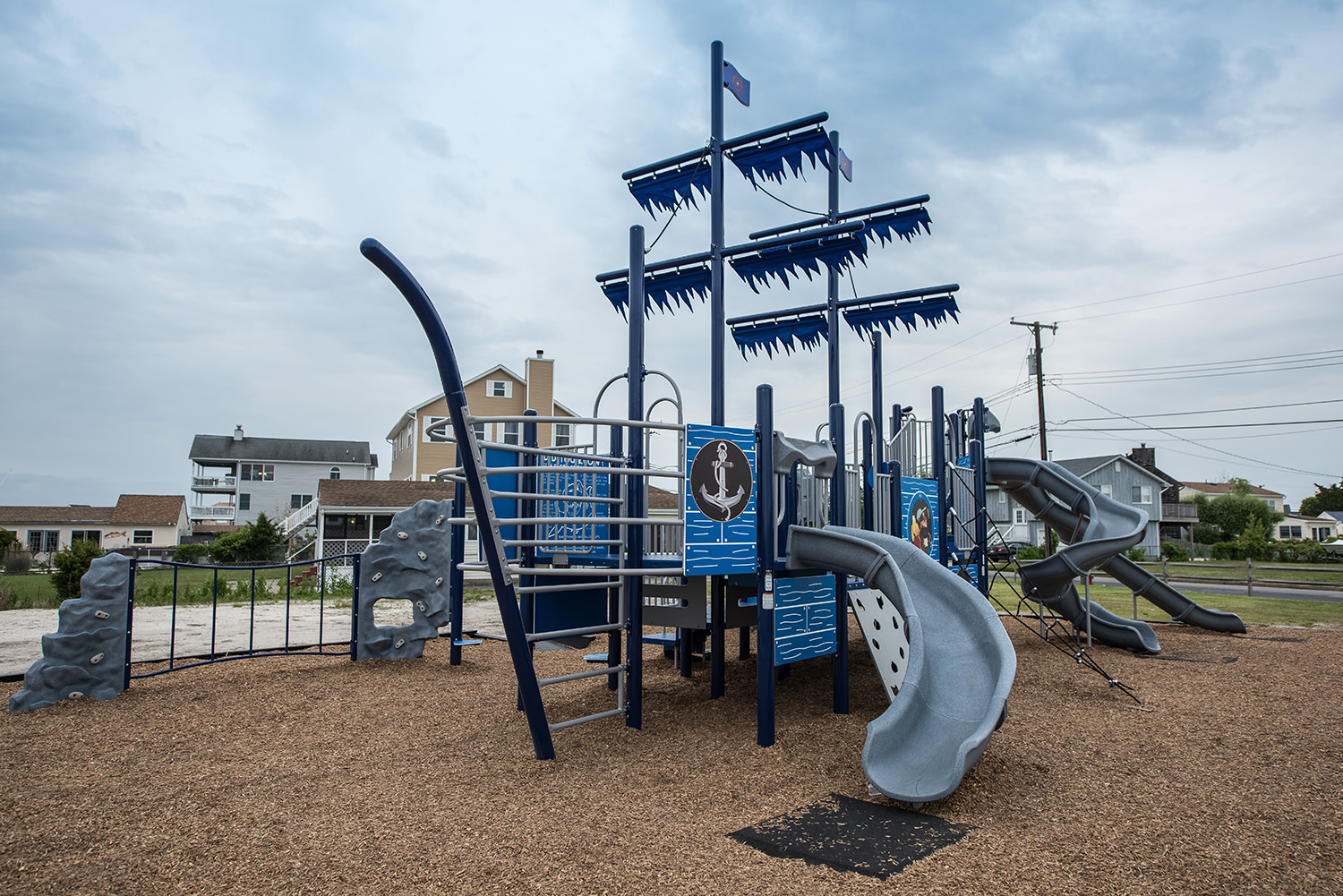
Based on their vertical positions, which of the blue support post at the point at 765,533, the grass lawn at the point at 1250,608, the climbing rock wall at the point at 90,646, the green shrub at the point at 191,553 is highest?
the blue support post at the point at 765,533

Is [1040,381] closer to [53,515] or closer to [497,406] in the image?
[497,406]

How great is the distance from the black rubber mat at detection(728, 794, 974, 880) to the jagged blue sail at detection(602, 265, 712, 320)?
5.99 meters

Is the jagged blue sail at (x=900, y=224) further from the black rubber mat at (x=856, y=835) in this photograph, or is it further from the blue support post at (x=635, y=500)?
the black rubber mat at (x=856, y=835)

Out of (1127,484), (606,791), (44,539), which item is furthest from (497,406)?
(1127,484)

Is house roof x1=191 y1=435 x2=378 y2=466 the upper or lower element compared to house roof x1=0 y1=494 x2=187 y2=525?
upper

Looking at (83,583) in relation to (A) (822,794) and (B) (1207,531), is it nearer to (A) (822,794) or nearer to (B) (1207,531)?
(A) (822,794)

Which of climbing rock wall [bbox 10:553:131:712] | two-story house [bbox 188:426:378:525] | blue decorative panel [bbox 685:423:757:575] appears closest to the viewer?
blue decorative panel [bbox 685:423:757:575]

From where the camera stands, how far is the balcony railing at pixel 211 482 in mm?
47562

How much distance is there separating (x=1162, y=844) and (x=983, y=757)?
1.66 metres

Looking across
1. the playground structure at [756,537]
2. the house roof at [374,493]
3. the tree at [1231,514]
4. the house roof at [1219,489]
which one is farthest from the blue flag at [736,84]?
the house roof at [1219,489]

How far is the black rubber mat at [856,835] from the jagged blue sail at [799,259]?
5.69m

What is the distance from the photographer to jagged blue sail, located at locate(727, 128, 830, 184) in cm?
924

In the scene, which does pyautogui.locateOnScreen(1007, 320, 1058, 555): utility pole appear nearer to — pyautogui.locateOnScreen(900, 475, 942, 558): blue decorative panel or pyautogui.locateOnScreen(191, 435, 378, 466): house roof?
pyautogui.locateOnScreen(900, 475, 942, 558): blue decorative panel

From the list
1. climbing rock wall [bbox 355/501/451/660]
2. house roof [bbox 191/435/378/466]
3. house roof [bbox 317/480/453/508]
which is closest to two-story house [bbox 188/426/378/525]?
house roof [bbox 191/435/378/466]
